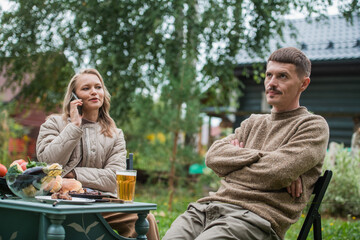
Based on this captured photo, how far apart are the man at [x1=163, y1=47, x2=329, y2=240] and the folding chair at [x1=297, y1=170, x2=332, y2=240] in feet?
0.14

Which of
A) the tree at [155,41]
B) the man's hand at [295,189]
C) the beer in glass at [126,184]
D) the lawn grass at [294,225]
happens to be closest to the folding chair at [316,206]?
the man's hand at [295,189]

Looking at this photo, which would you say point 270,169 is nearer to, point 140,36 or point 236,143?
point 236,143

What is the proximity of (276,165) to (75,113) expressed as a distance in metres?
1.41

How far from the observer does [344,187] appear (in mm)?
7297

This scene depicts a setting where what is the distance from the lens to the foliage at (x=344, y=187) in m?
7.21

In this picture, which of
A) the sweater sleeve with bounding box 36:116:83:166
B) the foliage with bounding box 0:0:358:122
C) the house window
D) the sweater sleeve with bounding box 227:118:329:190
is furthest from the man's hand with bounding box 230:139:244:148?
the house window

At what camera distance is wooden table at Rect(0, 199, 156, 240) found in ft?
6.54

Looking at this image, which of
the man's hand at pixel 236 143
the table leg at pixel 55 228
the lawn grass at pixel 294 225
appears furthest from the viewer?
the lawn grass at pixel 294 225

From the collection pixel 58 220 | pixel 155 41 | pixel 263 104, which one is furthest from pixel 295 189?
Result: pixel 263 104

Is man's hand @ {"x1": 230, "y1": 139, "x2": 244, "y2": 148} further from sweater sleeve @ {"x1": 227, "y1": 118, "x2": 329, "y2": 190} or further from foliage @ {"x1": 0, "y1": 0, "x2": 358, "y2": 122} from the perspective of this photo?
foliage @ {"x1": 0, "y1": 0, "x2": 358, "y2": 122}

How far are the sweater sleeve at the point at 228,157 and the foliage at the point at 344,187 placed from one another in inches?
195

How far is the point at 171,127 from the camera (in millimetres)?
7703

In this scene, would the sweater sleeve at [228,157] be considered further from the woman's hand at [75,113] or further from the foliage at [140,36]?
the foliage at [140,36]

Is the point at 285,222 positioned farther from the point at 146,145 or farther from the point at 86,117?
the point at 146,145
